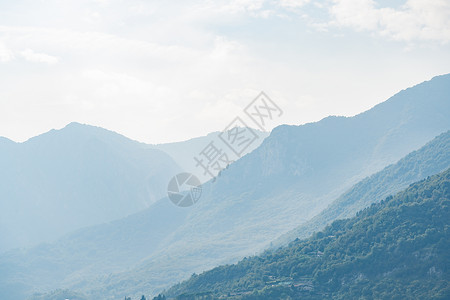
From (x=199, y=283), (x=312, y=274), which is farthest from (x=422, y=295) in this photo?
(x=199, y=283)

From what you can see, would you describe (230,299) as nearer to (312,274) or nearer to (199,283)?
(312,274)

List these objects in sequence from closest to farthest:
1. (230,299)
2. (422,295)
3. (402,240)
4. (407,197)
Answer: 1. (422,295)
2. (230,299)
3. (402,240)
4. (407,197)

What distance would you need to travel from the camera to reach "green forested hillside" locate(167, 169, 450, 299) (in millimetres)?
106312

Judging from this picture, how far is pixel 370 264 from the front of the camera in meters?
114

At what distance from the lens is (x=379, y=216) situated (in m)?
130

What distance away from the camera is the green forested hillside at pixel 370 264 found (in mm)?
106312

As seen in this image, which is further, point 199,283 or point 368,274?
point 199,283

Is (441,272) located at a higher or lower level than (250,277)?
lower

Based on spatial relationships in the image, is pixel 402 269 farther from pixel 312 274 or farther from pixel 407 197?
pixel 407 197

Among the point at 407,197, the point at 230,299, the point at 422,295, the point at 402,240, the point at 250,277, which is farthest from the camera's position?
the point at 407,197

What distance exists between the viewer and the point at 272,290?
Answer: 111 meters

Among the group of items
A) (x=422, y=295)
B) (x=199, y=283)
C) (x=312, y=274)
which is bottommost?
(x=422, y=295)

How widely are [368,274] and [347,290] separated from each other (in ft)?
19.1

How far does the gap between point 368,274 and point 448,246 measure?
16.3m
